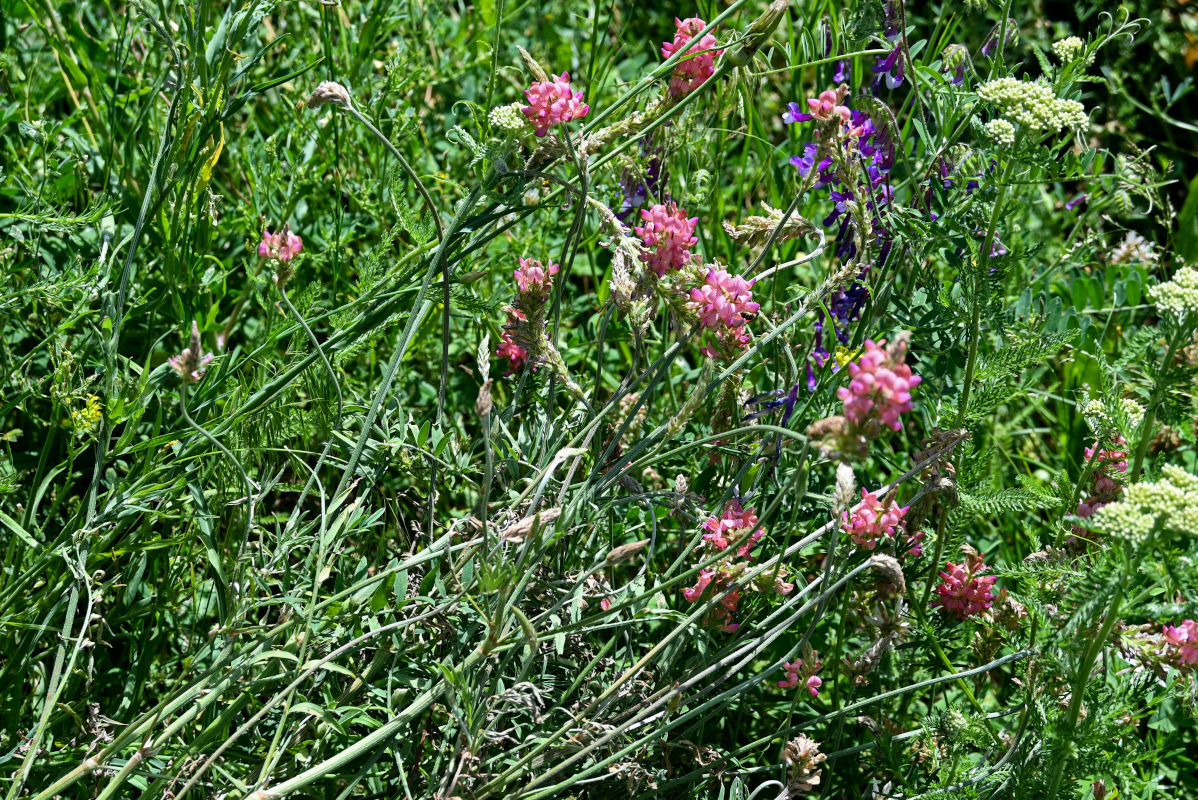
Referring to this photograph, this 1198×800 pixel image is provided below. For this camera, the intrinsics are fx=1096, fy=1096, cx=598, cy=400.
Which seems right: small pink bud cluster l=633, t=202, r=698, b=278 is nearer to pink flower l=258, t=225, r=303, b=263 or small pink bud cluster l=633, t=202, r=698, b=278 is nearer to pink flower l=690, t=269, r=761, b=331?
pink flower l=690, t=269, r=761, b=331

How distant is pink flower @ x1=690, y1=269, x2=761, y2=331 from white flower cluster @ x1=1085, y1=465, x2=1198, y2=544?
1.64 feet

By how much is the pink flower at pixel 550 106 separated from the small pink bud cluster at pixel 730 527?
1.80 ft

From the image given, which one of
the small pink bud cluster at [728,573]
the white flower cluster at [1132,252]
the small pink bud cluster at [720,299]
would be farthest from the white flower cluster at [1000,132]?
the white flower cluster at [1132,252]

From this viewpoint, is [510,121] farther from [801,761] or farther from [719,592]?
[801,761]

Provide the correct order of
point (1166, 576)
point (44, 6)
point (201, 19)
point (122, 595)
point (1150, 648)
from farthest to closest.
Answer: point (44, 6) < point (122, 595) < point (201, 19) < point (1150, 648) < point (1166, 576)

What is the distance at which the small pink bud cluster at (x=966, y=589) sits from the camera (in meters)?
1.60

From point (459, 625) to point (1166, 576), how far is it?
0.86 metres

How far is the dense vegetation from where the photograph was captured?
1291 mm

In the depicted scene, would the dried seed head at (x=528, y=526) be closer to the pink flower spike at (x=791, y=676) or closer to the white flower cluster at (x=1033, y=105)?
the pink flower spike at (x=791, y=676)

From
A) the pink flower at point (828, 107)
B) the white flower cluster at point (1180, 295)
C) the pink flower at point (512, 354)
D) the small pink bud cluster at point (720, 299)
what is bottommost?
the pink flower at point (512, 354)

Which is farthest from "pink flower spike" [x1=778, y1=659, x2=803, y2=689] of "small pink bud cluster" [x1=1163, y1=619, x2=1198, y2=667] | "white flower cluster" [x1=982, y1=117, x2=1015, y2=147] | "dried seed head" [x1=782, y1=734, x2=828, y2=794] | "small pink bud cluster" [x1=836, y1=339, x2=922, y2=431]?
"white flower cluster" [x1=982, y1=117, x2=1015, y2=147]

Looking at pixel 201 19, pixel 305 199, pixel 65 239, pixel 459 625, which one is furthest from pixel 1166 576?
pixel 65 239

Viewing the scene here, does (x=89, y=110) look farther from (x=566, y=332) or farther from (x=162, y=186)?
(x=566, y=332)

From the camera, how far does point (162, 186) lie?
1.53 m
